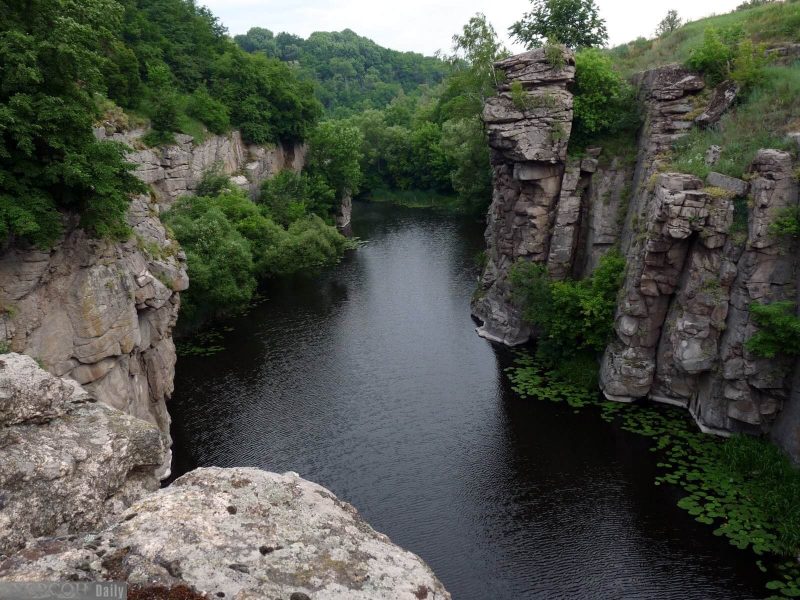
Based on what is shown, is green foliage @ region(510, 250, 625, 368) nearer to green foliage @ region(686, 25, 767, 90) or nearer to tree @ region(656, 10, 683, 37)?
green foliage @ region(686, 25, 767, 90)

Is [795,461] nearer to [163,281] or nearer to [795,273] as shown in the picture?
[795,273]

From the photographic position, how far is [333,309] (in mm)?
40375

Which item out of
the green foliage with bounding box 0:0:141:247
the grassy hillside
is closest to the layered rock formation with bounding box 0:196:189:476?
the green foliage with bounding box 0:0:141:247

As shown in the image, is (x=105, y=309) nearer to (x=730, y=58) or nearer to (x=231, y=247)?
(x=231, y=247)

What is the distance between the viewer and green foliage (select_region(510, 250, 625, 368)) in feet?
95.5

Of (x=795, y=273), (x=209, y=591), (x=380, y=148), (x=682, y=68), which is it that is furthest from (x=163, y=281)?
(x=380, y=148)

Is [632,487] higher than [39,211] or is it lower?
lower

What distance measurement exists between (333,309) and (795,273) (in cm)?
2542

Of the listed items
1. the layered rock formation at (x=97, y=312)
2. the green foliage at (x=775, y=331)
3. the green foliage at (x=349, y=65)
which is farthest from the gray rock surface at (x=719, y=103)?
the green foliage at (x=349, y=65)

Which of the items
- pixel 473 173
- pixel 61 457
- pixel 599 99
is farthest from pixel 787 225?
pixel 473 173

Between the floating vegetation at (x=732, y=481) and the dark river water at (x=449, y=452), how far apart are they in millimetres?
577

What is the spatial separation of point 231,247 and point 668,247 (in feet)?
74.6

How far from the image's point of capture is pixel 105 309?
1961cm

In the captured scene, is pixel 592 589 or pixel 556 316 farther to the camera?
pixel 556 316
